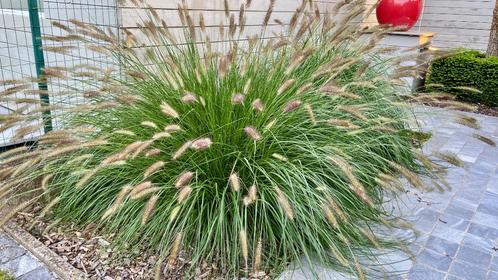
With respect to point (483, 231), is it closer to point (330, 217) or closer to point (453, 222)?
point (453, 222)

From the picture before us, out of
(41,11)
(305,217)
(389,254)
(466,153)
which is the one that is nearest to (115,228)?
(305,217)

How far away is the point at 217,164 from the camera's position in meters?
2.11

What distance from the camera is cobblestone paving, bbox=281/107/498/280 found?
82.2 inches

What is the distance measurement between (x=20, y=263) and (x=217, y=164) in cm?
110

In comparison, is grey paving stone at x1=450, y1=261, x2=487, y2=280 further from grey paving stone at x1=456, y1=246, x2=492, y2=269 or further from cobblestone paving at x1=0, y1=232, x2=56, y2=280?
cobblestone paving at x1=0, y1=232, x2=56, y2=280

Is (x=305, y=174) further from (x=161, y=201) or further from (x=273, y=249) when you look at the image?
(x=161, y=201)

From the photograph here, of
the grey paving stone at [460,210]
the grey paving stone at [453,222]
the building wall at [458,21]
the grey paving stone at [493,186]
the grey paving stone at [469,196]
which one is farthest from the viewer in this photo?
the building wall at [458,21]

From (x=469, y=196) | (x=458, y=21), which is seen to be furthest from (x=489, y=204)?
(x=458, y=21)

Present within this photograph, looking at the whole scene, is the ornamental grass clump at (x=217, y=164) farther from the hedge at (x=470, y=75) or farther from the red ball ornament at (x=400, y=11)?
the hedge at (x=470, y=75)

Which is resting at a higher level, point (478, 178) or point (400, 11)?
point (400, 11)

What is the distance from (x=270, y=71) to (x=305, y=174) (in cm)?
75

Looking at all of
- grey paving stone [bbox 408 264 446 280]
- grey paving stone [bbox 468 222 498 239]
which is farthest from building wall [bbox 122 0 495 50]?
grey paving stone [bbox 408 264 446 280]

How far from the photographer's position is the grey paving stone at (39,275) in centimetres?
189

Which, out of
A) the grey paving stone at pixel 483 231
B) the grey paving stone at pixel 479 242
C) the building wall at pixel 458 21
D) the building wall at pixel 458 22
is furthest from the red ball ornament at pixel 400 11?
the grey paving stone at pixel 479 242
